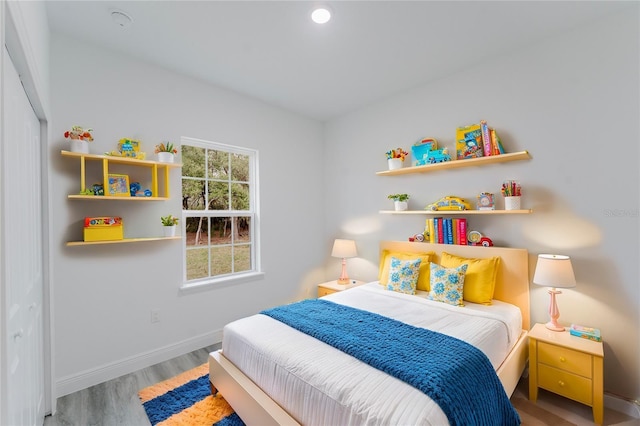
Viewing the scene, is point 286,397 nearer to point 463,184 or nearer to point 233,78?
point 463,184

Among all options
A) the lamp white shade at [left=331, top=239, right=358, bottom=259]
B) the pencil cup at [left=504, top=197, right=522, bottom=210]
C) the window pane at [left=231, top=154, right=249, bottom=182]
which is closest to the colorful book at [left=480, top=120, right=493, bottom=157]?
the pencil cup at [left=504, top=197, right=522, bottom=210]

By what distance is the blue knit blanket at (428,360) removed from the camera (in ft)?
4.35

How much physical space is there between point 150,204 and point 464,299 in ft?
9.25

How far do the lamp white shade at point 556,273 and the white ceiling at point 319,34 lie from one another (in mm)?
1702

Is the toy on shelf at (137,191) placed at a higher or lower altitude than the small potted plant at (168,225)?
higher

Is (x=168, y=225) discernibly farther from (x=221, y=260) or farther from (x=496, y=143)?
(x=496, y=143)

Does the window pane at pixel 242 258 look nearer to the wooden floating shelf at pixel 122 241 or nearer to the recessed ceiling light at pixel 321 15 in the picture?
the wooden floating shelf at pixel 122 241

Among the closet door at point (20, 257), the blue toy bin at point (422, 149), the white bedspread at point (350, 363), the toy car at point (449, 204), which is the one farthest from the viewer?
the blue toy bin at point (422, 149)

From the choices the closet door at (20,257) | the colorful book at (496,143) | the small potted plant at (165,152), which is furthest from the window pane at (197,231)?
the colorful book at (496,143)

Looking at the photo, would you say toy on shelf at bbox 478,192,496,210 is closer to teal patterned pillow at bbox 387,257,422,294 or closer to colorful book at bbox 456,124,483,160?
colorful book at bbox 456,124,483,160

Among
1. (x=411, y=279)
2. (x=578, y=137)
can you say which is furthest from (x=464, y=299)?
(x=578, y=137)

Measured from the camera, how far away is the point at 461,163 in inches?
105

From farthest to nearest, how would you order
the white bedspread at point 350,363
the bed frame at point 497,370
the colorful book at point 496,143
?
the colorful book at point 496,143 < the bed frame at point 497,370 < the white bedspread at point 350,363

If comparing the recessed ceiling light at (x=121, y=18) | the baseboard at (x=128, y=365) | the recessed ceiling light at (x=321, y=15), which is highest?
the recessed ceiling light at (x=121, y=18)
